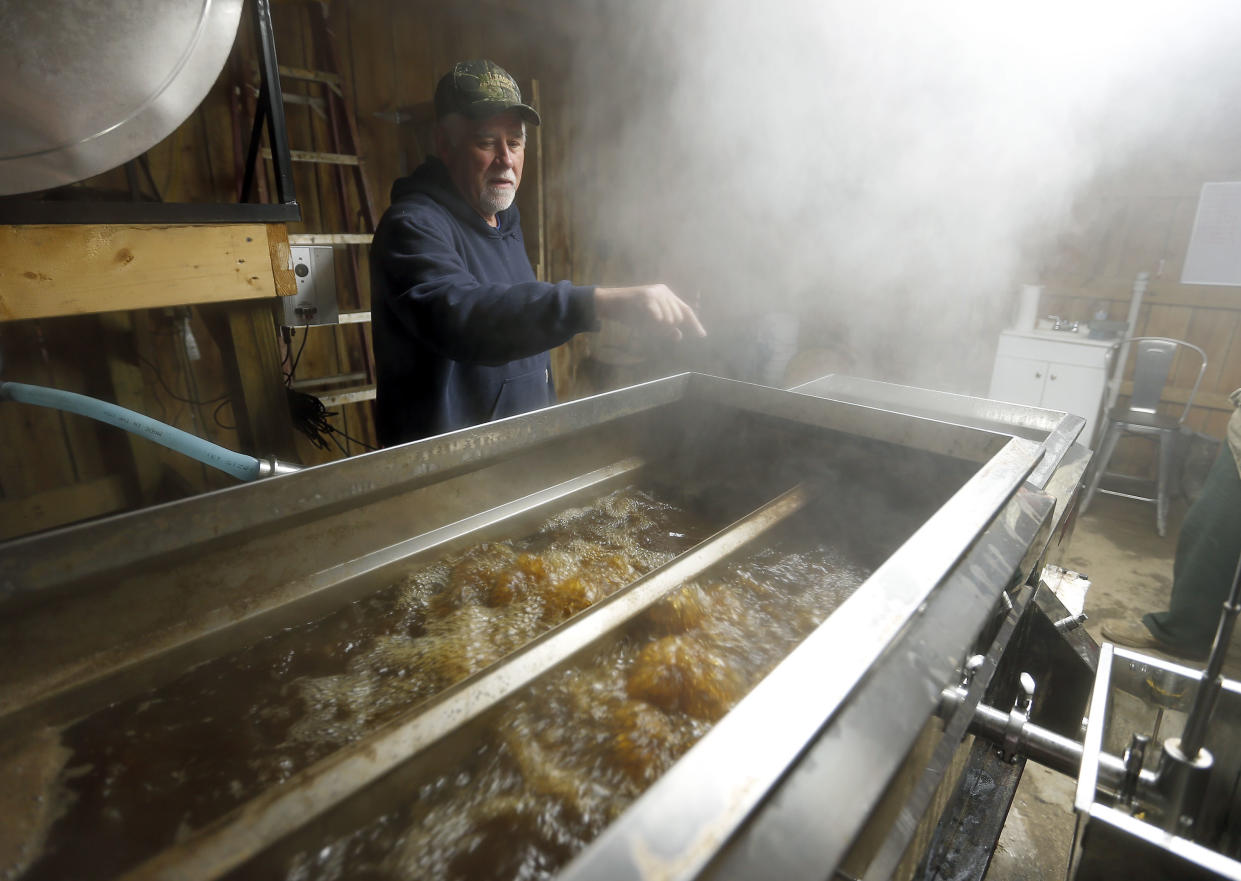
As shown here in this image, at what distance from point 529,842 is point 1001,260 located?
233 inches

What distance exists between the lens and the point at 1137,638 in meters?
3.09

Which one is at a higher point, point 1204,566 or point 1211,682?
point 1211,682

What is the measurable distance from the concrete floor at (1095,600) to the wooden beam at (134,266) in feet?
9.58

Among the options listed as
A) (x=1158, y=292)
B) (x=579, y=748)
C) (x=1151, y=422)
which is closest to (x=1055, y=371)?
(x=1151, y=422)

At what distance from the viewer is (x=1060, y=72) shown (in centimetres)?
361

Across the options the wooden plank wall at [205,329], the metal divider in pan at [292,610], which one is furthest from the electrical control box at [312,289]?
the metal divider in pan at [292,610]

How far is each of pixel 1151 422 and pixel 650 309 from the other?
4439mm

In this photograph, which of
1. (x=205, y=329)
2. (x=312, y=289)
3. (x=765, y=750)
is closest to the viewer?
(x=765, y=750)

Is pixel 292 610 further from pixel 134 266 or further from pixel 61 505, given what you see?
pixel 61 505

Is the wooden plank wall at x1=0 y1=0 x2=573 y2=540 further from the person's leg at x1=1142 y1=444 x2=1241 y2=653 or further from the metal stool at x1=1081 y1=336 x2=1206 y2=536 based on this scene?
the metal stool at x1=1081 y1=336 x2=1206 y2=536

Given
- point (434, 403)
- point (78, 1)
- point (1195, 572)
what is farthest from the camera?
point (1195, 572)

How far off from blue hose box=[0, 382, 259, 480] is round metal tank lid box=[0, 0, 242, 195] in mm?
499

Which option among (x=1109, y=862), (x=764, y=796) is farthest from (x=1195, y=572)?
(x=764, y=796)

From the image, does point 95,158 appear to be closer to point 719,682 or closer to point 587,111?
point 719,682
